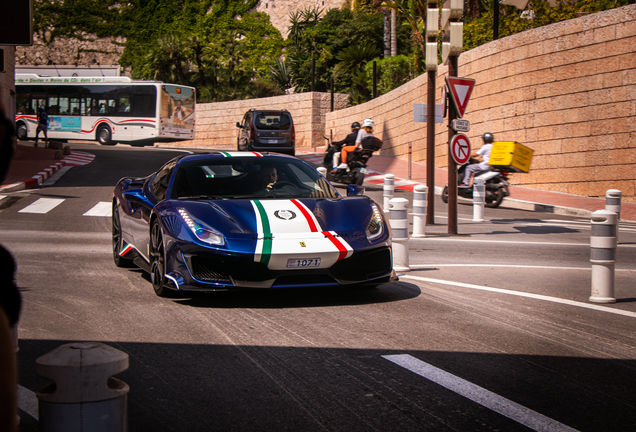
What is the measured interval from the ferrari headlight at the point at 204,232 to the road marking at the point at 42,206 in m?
8.95

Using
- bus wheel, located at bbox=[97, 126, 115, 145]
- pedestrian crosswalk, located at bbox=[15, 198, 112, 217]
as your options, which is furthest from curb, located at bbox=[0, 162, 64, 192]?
bus wheel, located at bbox=[97, 126, 115, 145]

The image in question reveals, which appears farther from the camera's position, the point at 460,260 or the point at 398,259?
the point at 460,260

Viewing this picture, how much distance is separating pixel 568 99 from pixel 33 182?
14843mm

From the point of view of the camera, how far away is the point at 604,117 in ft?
60.0

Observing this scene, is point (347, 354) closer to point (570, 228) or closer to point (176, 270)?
point (176, 270)

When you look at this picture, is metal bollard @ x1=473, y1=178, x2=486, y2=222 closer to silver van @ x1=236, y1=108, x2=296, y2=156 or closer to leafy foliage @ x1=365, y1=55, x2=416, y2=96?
silver van @ x1=236, y1=108, x2=296, y2=156

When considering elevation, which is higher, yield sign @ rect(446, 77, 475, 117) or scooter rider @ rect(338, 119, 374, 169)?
yield sign @ rect(446, 77, 475, 117)

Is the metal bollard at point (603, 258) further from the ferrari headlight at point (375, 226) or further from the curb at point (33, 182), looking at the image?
the curb at point (33, 182)

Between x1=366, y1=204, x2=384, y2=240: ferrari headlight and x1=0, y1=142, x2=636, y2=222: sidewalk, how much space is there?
7831 mm

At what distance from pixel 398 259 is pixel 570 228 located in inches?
252

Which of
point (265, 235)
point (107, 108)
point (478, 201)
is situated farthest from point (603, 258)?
point (107, 108)

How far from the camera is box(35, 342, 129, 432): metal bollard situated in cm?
197

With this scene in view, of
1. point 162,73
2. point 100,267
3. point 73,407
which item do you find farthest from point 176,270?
point 162,73

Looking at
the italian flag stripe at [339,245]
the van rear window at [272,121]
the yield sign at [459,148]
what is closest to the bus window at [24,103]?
the van rear window at [272,121]
